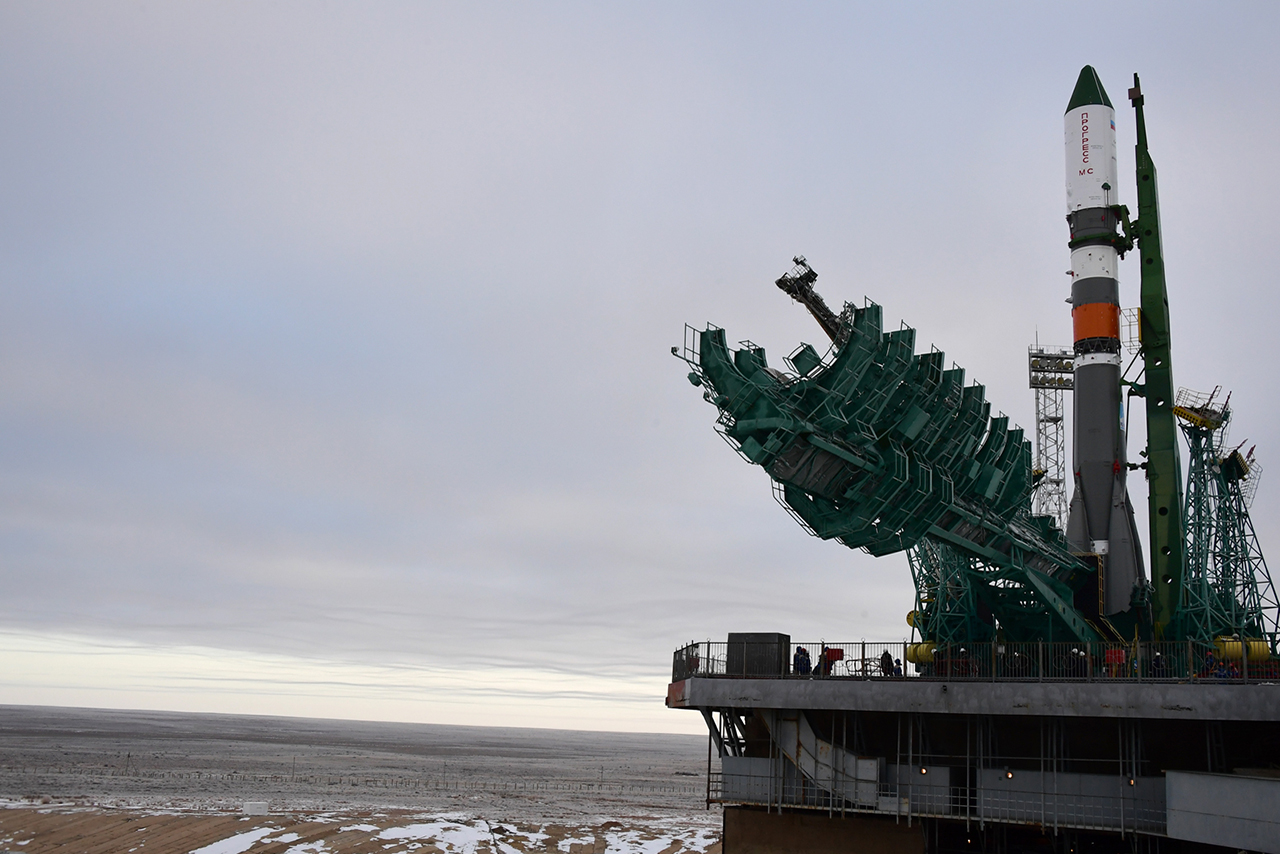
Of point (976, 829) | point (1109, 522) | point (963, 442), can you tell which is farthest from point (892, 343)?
point (1109, 522)

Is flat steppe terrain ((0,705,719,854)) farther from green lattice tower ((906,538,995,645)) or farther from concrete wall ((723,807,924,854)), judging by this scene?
concrete wall ((723,807,924,854))

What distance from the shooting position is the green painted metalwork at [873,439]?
27469mm

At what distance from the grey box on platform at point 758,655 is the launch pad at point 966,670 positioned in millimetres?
68

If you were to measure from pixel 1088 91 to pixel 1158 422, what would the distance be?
1690 cm

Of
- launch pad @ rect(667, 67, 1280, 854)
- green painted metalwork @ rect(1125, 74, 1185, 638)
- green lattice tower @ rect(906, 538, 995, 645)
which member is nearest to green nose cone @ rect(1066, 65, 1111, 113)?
green painted metalwork @ rect(1125, 74, 1185, 638)

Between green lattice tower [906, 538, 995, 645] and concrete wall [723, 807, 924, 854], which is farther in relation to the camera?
green lattice tower [906, 538, 995, 645]

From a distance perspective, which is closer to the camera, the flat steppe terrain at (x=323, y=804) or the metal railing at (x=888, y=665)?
the metal railing at (x=888, y=665)

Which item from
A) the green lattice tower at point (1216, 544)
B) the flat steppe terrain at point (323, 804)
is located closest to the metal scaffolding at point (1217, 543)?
the green lattice tower at point (1216, 544)

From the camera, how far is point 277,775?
92438 mm

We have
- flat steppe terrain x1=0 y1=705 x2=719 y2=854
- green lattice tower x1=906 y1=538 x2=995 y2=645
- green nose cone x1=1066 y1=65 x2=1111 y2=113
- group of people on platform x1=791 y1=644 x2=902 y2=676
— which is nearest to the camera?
group of people on platform x1=791 y1=644 x2=902 y2=676

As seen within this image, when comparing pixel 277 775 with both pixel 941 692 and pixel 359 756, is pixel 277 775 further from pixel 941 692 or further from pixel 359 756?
pixel 941 692

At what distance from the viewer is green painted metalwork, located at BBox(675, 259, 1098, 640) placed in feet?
90.1

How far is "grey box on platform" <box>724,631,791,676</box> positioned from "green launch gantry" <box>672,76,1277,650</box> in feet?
11.9

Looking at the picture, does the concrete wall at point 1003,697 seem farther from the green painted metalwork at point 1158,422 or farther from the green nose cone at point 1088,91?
the green nose cone at point 1088,91
